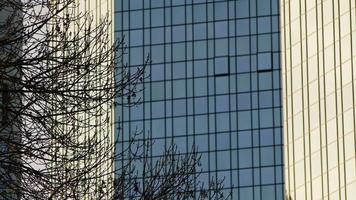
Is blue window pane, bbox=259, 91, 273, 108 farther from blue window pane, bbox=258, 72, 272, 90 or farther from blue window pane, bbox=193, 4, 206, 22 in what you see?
blue window pane, bbox=193, 4, 206, 22

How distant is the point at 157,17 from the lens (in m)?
152

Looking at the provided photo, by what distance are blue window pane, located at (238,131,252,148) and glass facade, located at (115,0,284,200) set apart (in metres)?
0.08

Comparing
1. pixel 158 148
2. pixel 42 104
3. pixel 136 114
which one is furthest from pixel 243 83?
pixel 42 104

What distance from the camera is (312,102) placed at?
10831cm

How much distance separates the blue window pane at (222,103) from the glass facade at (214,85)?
0.27ft

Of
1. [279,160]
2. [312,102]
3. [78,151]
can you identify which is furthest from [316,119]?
[78,151]

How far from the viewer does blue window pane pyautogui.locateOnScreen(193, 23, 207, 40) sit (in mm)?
149875

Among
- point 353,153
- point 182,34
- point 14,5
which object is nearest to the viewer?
point 14,5

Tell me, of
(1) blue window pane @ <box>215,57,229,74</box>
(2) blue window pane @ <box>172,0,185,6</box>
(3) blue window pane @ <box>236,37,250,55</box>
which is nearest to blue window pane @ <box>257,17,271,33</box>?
(3) blue window pane @ <box>236,37,250,55</box>

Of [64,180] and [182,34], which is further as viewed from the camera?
[182,34]

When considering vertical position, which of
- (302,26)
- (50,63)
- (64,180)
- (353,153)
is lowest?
(64,180)

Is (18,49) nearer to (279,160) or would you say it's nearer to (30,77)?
(30,77)

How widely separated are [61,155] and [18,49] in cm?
256

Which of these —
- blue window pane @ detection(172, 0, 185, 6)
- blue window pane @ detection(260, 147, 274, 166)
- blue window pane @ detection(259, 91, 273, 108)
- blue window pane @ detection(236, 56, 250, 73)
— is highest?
blue window pane @ detection(172, 0, 185, 6)
